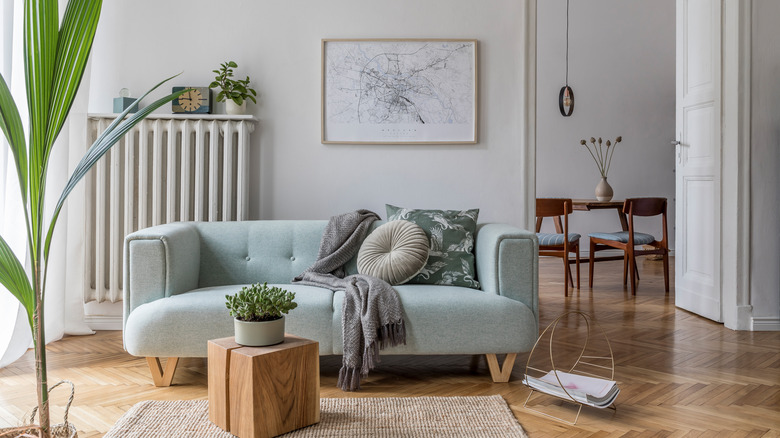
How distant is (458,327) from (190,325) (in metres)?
1.16

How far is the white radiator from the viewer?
377cm

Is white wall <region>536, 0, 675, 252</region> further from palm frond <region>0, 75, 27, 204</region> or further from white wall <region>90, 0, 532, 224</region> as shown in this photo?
palm frond <region>0, 75, 27, 204</region>

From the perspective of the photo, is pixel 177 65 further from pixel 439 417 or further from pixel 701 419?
pixel 701 419

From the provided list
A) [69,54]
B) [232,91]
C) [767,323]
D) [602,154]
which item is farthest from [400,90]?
[602,154]

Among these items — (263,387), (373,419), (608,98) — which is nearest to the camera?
(263,387)

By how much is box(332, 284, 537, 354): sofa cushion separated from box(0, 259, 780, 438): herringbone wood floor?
0.18 metres

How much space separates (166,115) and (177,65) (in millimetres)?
359

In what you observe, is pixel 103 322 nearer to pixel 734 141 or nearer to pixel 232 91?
pixel 232 91

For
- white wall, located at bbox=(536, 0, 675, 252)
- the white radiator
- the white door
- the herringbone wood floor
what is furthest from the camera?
white wall, located at bbox=(536, 0, 675, 252)

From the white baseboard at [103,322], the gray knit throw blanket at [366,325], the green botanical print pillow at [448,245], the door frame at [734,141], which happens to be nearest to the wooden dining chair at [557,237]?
the door frame at [734,141]

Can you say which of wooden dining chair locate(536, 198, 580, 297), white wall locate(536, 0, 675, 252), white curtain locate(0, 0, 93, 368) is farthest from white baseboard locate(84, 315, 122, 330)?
white wall locate(536, 0, 675, 252)

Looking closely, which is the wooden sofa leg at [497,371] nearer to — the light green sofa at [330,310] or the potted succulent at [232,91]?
the light green sofa at [330,310]

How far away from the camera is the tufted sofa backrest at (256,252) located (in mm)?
3309

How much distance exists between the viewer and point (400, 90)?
386 centimetres
